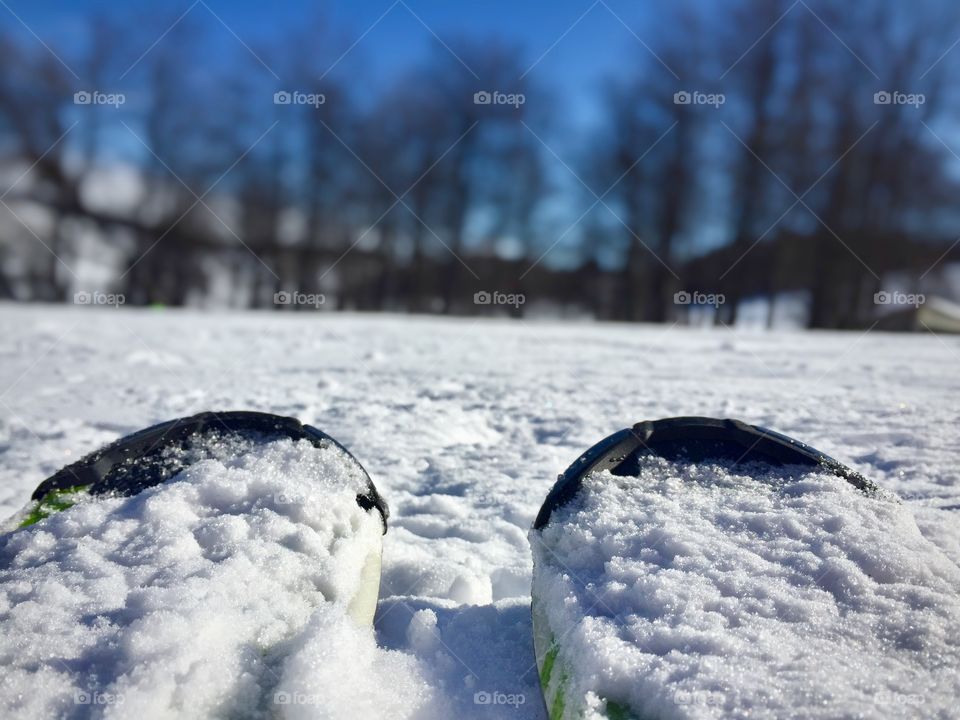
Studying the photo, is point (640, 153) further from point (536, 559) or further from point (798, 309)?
point (536, 559)

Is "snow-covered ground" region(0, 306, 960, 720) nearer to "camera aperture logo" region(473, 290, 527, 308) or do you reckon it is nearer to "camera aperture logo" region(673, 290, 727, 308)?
"camera aperture logo" region(673, 290, 727, 308)

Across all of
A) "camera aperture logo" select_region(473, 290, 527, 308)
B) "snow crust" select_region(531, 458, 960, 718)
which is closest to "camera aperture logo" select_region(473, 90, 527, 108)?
"camera aperture logo" select_region(473, 290, 527, 308)

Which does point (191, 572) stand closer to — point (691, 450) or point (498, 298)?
point (691, 450)

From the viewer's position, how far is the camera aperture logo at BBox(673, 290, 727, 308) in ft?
36.5

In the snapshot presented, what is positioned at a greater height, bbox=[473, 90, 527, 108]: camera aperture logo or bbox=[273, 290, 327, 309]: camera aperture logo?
bbox=[473, 90, 527, 108]: camera aperture logo

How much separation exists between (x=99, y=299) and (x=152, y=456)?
34.6 ft

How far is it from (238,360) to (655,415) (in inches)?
127

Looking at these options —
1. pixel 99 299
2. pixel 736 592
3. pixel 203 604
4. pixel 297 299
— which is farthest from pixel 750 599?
pixel 99 299

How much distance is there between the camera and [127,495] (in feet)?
5.58

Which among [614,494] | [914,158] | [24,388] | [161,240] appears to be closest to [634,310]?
[914,158]

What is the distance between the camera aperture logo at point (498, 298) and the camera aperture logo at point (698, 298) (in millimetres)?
2828

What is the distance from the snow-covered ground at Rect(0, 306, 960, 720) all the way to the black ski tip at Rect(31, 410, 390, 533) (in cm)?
42

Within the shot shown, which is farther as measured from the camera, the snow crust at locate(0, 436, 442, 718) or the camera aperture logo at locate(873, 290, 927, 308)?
the camera aperture logo at locate(873, 290, 927, 308)

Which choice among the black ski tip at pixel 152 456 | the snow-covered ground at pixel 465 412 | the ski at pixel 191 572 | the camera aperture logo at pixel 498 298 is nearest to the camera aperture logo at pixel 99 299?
the snow-covered ground at pixel 465 412
